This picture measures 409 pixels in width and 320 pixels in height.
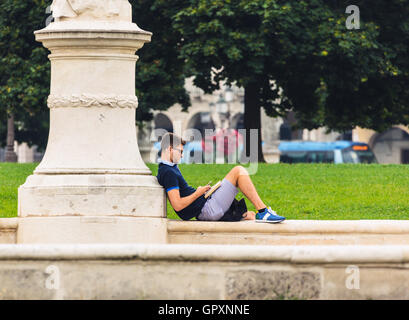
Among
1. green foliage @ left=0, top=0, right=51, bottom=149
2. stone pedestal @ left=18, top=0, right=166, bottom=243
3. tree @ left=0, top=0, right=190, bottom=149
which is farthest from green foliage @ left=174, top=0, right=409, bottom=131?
stone pedestal @ left=18, top=0, right=166, bottom=243

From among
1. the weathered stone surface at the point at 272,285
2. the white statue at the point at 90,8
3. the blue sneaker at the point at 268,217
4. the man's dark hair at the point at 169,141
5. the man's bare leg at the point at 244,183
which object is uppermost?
the white statue at the point at 90,8

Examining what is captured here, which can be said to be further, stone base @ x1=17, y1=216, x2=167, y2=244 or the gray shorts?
the gray shorts

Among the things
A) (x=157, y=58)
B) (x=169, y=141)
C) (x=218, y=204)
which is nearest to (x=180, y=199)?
(x=218, y=204)

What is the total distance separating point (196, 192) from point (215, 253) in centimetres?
271

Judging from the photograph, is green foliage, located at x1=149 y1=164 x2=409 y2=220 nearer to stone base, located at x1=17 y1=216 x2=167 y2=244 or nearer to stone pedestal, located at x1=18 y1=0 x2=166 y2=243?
stone pedestal, located at x1=18 y1=0 x2=166 y2=243

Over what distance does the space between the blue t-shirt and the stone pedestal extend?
0.28 ft

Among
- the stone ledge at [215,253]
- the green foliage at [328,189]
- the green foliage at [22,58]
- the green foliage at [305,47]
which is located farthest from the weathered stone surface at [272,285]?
the green foliage at [22,58]

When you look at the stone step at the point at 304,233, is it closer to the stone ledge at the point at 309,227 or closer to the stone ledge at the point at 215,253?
the stone ledge at the point at 309,227

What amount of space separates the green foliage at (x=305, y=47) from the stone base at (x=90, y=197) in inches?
698

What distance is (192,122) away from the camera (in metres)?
79.2

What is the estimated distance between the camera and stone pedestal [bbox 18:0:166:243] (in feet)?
33.3

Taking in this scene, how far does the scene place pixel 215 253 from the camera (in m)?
7.74

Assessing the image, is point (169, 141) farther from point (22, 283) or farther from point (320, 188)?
point (320, 188)

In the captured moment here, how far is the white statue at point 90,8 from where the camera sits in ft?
34.9
